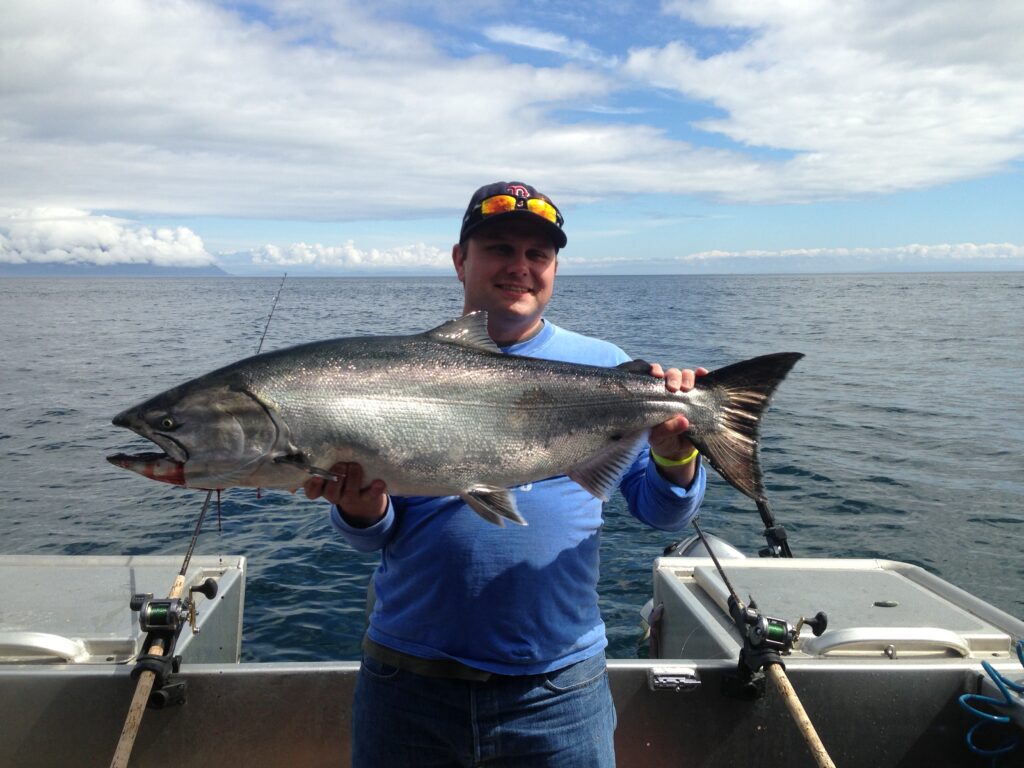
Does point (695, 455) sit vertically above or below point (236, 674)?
above

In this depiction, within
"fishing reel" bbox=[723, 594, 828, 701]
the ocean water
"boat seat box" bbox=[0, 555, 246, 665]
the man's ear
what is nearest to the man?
the man's ear

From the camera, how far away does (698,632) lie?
18.8 feet

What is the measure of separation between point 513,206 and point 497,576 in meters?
1.85

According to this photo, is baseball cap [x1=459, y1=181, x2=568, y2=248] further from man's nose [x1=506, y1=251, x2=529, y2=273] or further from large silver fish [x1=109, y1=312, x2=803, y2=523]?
large silver fish [x1=109, y1=312, x2=803, y2=523]

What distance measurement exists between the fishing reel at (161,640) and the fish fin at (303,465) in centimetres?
169

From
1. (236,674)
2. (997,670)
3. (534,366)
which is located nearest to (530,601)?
(534,366)

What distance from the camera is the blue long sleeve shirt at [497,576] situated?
348cm

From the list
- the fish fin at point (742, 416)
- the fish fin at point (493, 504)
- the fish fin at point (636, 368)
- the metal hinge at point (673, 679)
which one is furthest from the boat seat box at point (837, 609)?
the fish fin at point (493, 504)

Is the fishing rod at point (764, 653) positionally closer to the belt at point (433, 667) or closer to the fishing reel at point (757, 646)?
the fishing reel at point (757, 646)

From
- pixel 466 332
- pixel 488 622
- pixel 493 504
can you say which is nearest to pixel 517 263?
pixel 466 332

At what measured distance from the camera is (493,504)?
349 centimetres

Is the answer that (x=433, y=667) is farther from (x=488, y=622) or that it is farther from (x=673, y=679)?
(x=673, y=679)

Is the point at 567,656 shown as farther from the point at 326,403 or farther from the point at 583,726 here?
the point at 326,403

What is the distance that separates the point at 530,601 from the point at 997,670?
136 inches
